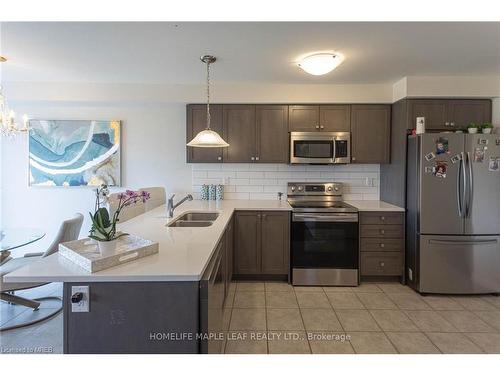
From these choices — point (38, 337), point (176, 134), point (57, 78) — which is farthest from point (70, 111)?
point (38, 337)

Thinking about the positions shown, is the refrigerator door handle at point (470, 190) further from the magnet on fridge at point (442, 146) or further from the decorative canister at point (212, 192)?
the decorative canister at point (212, 192)

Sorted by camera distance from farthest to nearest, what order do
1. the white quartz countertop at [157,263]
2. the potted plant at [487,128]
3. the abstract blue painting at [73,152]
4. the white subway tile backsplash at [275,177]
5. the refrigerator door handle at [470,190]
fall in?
1. the white subway tile backsplash at [275,177]
2. the abstract blue painting at [73,152]
3. the potted plant at [487,128]
4. the refrigerator door handle at [470,190]
5. the white quartz countertop at [157,263]

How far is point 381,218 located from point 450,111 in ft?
4.74

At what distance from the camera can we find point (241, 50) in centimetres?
253

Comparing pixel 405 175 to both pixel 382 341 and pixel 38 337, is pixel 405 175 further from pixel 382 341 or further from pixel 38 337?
pixel 38 337

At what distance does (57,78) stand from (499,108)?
4.99 metres

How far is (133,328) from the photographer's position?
1374 mm

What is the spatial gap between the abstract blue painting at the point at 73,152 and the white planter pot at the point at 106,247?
266cm

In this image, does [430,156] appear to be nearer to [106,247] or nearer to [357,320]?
[357,320]

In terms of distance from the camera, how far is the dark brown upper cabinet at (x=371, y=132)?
3.62 metres

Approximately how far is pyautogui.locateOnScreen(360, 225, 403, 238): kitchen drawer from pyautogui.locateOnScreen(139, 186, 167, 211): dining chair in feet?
7.98

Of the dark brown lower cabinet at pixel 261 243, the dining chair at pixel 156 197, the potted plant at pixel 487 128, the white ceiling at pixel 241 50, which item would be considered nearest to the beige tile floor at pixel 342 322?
the dark brown lower cabinet at pixel 261 243

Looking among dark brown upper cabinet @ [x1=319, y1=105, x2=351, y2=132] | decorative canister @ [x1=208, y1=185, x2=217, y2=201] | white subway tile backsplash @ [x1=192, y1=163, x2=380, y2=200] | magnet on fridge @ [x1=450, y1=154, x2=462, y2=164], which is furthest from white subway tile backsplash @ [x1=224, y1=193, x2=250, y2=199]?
magnet on fridge @ [x1=450, y1=154, x2=462, y2=164]

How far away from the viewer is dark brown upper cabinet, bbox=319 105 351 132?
363 centimetres
